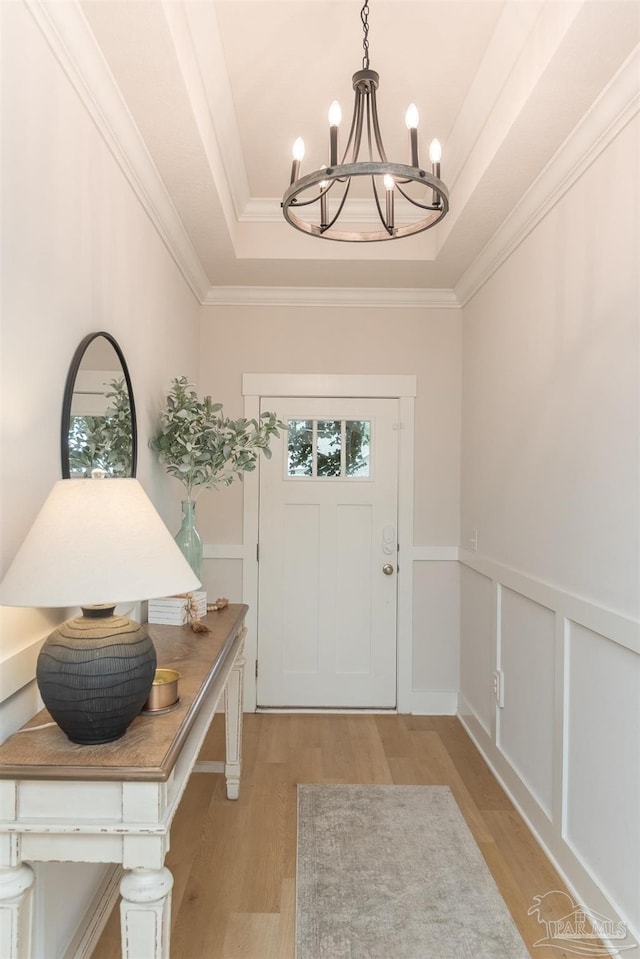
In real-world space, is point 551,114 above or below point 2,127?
above

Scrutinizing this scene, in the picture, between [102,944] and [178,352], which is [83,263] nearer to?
[178,352]

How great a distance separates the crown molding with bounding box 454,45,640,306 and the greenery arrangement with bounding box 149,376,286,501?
4.33ft

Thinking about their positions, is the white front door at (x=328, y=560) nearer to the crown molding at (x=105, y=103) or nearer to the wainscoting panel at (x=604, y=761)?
the crown molding at (x=105, y=103)

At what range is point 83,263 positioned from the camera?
5.83 ft

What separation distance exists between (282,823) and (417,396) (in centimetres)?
233

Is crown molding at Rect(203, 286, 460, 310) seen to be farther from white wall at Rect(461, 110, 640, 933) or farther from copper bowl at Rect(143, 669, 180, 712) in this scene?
copper bowl at Rect(143, 669, 180, 712)

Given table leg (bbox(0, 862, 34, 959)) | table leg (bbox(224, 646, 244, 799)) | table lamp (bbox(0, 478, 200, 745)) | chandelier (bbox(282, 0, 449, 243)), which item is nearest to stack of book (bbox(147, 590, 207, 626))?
table leg (bbox(224, 646, 244, 799))

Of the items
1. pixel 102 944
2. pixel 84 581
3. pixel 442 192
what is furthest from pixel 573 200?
pixel 102 944

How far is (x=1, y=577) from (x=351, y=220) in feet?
8.23

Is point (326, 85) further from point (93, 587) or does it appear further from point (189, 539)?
point (93, 587)

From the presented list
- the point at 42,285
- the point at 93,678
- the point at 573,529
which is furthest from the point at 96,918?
the point at 573,529

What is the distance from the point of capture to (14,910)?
3.93ft

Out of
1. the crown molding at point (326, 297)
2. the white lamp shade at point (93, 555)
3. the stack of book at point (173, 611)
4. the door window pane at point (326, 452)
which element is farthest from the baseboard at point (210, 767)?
the crown molding at point (326, 297)

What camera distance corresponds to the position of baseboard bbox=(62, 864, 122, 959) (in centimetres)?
174
